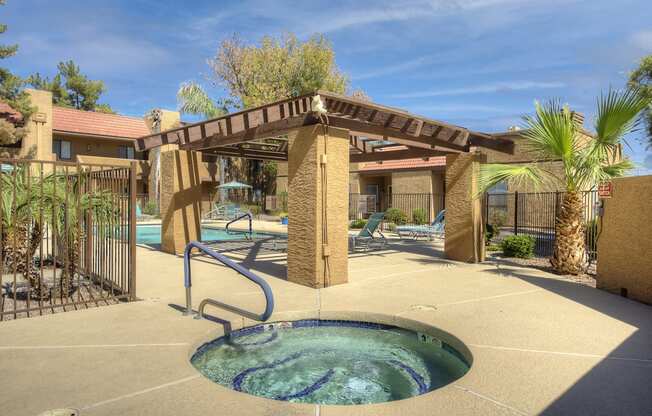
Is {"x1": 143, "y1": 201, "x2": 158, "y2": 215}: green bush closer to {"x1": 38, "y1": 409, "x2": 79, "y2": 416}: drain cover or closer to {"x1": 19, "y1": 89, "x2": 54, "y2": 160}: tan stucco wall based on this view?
{"x1": 19, "y1": 89, "x2": 54, "y2": 160}: tan stucco wall

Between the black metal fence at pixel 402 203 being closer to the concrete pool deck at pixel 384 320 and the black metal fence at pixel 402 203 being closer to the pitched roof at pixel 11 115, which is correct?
the concrete pool deck at pixel 384 320

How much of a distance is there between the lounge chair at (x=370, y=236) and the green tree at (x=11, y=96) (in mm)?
21364

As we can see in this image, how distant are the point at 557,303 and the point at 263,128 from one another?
20.1ft

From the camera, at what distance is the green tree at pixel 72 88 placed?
157 feet

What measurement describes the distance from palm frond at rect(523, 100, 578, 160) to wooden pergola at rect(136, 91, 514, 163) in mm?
1725

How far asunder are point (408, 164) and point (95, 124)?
2508 cm

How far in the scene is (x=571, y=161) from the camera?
895 centimetres

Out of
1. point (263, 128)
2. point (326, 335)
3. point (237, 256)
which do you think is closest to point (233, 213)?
point (237, 256)

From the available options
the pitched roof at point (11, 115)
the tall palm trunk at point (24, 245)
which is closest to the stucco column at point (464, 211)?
the tall palm trunk at point (24, 245)

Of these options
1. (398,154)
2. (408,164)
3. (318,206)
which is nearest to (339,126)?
(318,206)

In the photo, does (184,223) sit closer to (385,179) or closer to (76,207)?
(76,207)

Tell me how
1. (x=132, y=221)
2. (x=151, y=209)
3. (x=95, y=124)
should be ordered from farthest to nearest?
(x=95, y=124) < (x=151, y=209) < (x=132, y=221)

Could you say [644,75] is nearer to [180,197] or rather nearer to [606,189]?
[606,189]

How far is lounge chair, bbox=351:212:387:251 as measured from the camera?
40.2 ft
